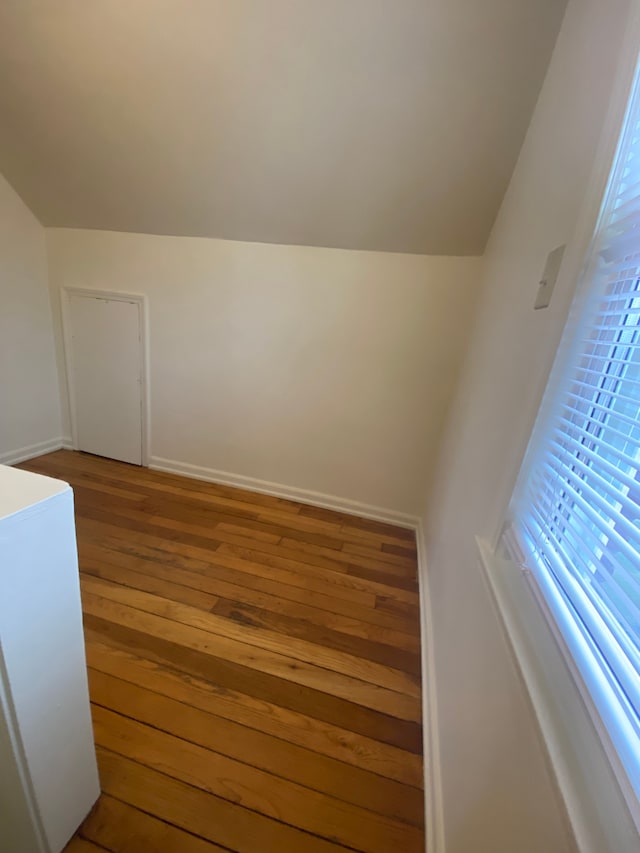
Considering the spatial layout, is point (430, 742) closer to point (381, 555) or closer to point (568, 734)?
point (568, 734)

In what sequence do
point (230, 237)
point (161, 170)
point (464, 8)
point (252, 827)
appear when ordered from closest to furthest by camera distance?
point (252, 827), point (464, 8), point (161, 170), point (230, 237)

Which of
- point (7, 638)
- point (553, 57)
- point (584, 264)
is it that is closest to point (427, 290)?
point (553, 57)

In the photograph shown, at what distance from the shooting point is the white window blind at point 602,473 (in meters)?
0.54

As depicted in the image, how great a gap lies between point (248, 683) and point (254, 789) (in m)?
0.33

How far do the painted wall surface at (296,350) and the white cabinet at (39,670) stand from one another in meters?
1.89

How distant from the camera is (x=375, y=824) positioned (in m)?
1.10

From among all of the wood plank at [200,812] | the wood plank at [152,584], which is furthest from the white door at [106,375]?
the wood plank at [200,812]

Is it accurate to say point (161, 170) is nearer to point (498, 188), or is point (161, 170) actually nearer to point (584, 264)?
point (498, 188)

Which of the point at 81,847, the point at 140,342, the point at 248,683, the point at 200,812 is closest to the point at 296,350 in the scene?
the point at 140,342

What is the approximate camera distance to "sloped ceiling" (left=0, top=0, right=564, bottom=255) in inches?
56.1

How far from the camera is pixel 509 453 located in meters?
1.08

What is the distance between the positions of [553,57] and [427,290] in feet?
3.46

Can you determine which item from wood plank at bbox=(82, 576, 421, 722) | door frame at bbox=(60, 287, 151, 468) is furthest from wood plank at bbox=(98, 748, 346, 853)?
door frame at bbox=(60, 287, 151, 468)

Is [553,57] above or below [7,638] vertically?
above
